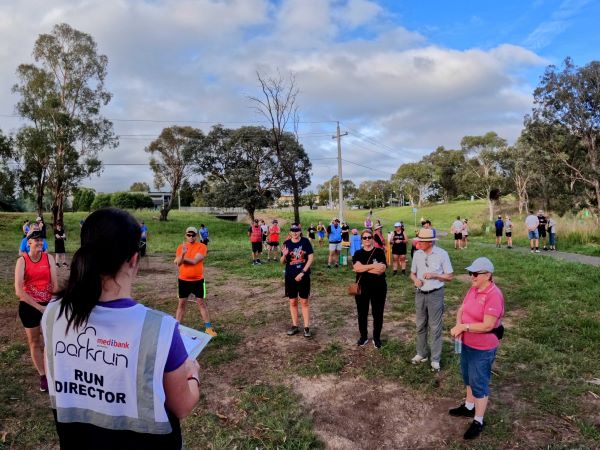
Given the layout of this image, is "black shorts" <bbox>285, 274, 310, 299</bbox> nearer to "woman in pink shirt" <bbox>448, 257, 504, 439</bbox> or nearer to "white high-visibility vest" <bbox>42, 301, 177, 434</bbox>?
"woman in pink shirt" <bbox>448, 257, 504, 439</bbox>

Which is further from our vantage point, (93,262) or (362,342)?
(362,342)

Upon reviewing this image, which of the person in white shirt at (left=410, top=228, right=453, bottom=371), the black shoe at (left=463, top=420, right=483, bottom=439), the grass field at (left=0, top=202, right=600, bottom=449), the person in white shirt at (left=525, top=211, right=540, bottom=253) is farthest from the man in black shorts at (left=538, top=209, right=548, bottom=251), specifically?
the black shoe at (left=463, top=420, right=483, bottom=439)

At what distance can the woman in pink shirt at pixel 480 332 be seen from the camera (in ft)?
12.6

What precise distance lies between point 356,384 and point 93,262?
4.21 metres

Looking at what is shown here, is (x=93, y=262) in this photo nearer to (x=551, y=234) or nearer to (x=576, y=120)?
(x=551, y=234)

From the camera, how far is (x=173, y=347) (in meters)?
1.46

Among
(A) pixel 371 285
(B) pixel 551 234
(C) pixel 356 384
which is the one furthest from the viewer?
(B) pixel 551 234

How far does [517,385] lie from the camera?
488 cm

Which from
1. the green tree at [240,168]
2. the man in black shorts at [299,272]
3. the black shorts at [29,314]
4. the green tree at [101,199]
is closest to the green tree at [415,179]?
the green tree at [240,168]

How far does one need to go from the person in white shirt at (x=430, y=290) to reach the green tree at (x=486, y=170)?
50364mm

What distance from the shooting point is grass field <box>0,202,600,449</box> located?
12.9ft

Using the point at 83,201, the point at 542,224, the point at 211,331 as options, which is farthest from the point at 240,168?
the point at 83,201

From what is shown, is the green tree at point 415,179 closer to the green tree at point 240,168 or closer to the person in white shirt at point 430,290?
the green tree at point 240,168

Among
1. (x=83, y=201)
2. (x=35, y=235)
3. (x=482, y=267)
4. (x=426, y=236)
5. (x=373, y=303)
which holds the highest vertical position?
(x=83, y=201)
